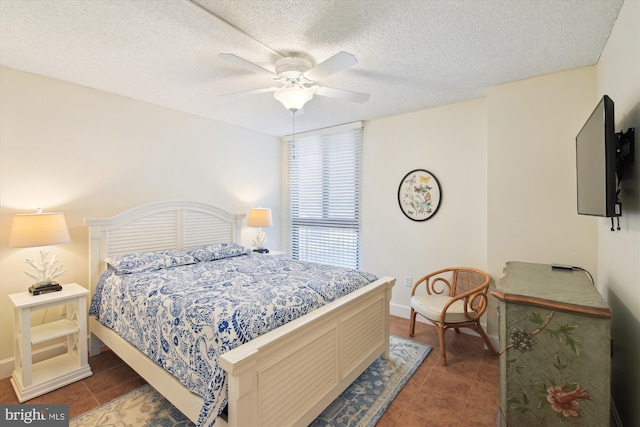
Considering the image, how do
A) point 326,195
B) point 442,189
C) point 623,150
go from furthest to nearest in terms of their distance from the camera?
point 326,195, point 442,189, point 623,150

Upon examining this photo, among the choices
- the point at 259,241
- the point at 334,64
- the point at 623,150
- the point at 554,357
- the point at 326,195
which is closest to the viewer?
the point at 554,357

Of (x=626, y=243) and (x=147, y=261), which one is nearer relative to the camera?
(x=626, y=243)

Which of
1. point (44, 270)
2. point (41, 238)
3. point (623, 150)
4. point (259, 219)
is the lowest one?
point (44, 270)

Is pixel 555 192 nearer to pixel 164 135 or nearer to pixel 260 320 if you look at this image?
pixel 260 320

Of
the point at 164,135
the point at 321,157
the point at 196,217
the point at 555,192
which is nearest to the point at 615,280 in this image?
the point at 555,192

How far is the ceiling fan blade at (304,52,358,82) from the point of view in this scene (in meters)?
1.74

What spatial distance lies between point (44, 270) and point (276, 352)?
2.24 metres

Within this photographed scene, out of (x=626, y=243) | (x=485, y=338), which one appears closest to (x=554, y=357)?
(x=626, y=243)

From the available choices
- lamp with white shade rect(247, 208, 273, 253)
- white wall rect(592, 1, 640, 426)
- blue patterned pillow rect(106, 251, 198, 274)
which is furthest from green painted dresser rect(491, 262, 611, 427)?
lamp with white shade rect(247, 208, 273, 253)

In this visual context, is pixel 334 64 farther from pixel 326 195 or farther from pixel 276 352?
pixel 326 195

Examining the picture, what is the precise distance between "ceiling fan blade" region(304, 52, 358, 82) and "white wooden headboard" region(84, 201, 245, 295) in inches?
91.3

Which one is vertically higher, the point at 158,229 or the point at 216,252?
the point at 158,229

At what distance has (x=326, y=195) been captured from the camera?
438cm

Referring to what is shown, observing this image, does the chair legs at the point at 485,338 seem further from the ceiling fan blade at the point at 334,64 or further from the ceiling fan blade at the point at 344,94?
the ceiling fan blade at the point at 334,64
